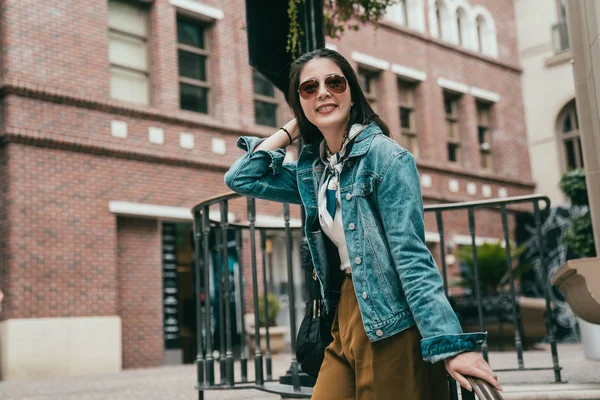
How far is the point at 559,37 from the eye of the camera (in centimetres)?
2133

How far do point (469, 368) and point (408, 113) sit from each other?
1802 cm

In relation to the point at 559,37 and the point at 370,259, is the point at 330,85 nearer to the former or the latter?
the point at 370,259

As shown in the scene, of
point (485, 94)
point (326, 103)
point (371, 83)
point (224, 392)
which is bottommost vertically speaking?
point (224, 392)

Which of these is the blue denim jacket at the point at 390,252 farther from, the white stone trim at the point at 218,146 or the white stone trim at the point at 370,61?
the white stone trim at the point at 370,61

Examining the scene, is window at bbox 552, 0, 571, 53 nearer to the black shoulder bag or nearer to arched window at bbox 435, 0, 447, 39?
arched window at bbox 435, 0, 447, 39

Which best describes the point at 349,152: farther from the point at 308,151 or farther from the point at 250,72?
the point at 250,72

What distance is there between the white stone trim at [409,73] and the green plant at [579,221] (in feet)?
26.8

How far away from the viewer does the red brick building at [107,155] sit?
37.7 ft

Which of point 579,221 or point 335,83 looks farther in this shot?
point 579,221

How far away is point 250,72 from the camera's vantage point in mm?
15383

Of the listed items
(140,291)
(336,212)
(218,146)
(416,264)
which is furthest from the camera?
(218,146)

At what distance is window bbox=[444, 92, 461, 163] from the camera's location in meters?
20.4

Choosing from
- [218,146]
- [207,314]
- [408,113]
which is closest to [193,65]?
[218,146]

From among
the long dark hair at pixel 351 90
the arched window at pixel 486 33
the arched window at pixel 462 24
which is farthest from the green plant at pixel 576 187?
the arched window at pixel 486 33
